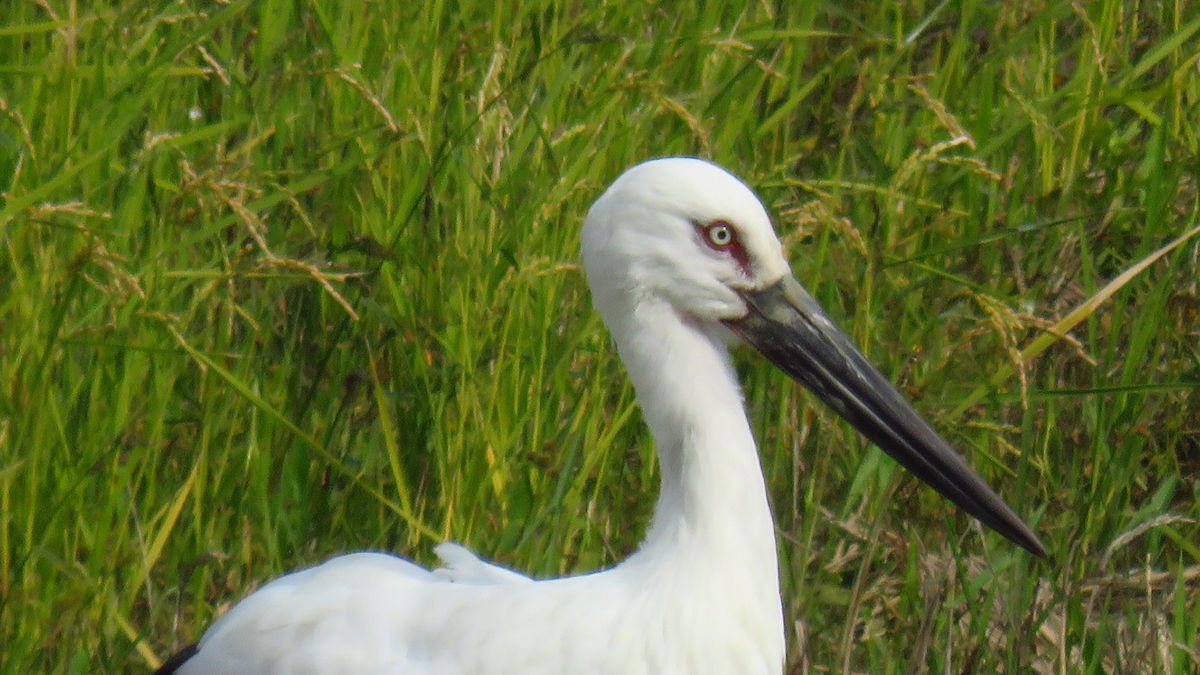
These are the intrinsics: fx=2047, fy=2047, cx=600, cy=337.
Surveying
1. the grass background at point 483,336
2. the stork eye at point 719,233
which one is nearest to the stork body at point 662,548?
the stork eye at point 719,233

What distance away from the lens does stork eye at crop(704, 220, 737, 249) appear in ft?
9.76

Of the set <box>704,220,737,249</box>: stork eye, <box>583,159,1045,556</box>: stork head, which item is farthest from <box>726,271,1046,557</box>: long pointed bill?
<box>704,220,737,249</box>: stork eye

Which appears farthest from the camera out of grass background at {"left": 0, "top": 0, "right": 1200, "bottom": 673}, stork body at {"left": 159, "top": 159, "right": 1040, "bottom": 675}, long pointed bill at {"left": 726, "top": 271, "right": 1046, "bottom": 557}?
grass background at {"left": 0, "top": 0, "right": 1200, "bottom": 673}

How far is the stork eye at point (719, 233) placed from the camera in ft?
9.76

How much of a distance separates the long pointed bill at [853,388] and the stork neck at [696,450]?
0.14 metres

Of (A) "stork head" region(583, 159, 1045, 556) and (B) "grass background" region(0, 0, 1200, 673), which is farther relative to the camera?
(B) "grass background" region(0, 0, 1200, 673)

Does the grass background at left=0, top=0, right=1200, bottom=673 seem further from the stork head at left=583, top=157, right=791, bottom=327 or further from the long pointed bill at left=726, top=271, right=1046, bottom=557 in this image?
the stork head at left=583, top=157, right=791, bottom=327

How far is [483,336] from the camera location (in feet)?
11.6

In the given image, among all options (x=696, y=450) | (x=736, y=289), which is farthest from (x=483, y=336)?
(x=696, y=450)

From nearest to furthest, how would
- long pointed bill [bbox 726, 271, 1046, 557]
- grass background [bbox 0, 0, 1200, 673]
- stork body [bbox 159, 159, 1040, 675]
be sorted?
1. stork body [bbox 159, 159, 1040, 675]
2. long pointed bill [bbox 726, 271, 1046, 557]
3. grass background [bbox 0, 0, 1200, 673]

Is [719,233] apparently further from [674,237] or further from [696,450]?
[696,450]

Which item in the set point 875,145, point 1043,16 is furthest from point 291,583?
point 1043,16

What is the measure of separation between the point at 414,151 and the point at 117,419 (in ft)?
2.79

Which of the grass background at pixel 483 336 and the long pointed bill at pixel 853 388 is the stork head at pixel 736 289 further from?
the grass background at pixel 483 336
